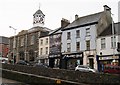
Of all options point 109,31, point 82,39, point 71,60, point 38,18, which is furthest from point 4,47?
point 109,31

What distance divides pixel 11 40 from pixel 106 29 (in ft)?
99.1

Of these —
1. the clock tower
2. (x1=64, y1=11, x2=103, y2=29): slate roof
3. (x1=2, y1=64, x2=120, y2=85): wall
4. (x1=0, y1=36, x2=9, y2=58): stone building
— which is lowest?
(x1=2, y1=64, x2=120, y2=85): wall

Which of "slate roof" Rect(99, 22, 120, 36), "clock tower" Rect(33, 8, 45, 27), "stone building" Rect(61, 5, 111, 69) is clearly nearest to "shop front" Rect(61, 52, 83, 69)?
"stone building" Rect(61, 5, 111, 69)

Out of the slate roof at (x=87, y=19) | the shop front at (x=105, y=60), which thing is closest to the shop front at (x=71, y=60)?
the shop front at (x=105, y=60)

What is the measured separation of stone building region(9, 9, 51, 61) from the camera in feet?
205

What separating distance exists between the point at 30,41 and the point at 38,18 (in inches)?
265

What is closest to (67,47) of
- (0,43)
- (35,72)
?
(35,72)

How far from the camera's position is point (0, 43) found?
294ft

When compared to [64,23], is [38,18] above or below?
above

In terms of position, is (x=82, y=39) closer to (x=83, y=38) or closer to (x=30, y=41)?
(x=83, y=38)

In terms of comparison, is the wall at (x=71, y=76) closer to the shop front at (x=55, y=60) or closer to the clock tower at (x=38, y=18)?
the shop front at (x=55, y=60)

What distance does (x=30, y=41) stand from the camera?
6406cm

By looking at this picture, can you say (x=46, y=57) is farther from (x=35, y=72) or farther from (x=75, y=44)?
(x=35, y=72)

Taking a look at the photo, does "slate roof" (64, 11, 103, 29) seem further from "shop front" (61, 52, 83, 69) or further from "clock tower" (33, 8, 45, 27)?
"clock tower" (33, 8, 45, 27)
